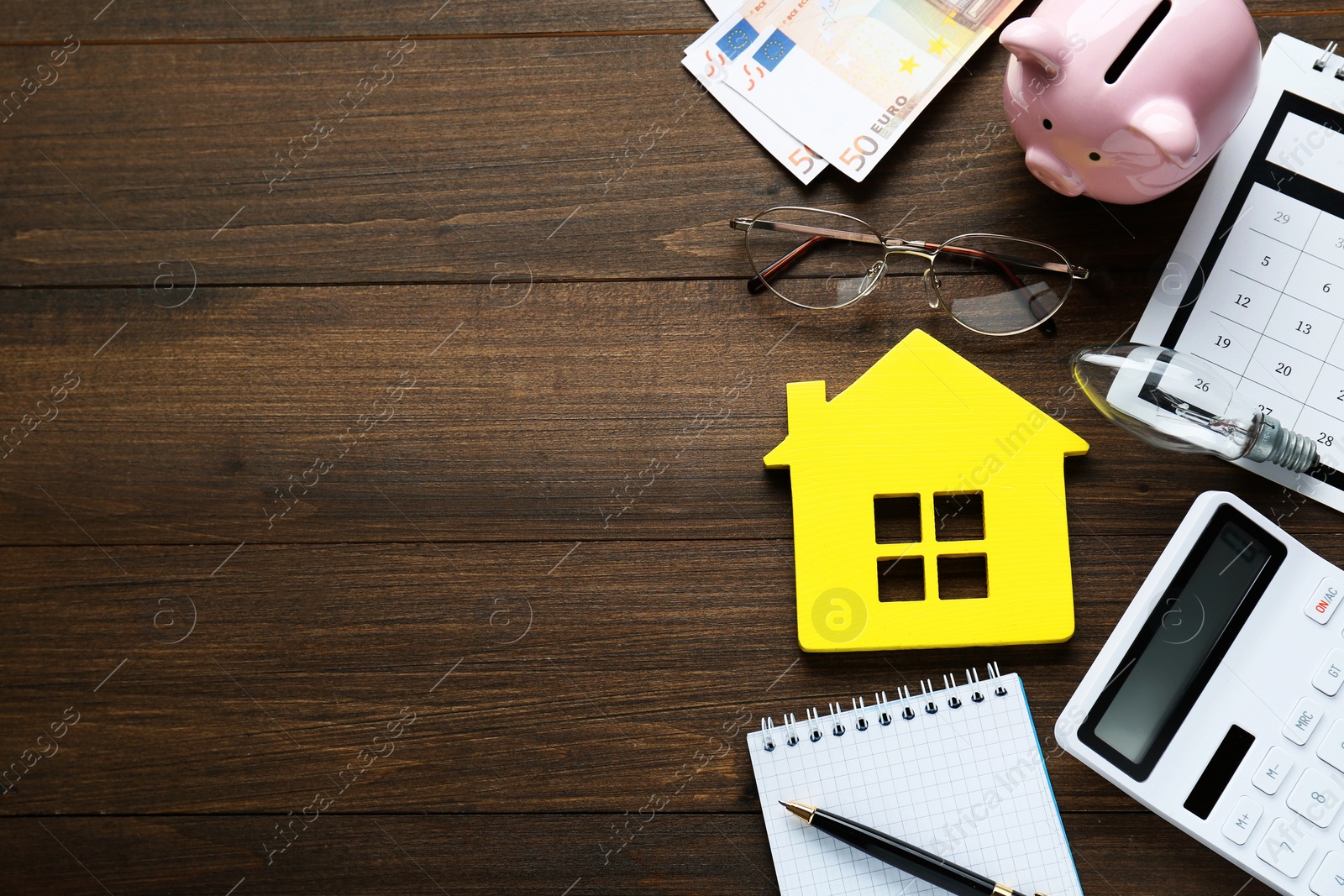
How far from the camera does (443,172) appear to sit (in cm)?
83

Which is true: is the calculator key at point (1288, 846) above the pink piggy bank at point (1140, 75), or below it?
below

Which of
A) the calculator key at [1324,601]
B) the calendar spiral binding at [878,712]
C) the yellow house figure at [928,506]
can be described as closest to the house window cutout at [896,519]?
the yellow house figure at [928,506]

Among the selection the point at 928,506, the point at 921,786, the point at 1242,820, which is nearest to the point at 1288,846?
the point at 1242,820

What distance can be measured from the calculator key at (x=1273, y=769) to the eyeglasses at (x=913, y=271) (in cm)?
41

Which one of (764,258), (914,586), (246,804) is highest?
(764,258)

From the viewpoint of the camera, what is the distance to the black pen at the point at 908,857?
2.36 feet

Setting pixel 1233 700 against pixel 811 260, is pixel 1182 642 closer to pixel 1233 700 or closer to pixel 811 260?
pixel 1233 700

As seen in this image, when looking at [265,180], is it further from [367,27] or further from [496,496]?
[496,496]

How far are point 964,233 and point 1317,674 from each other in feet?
1.61

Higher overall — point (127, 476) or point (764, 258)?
point (764, 258)

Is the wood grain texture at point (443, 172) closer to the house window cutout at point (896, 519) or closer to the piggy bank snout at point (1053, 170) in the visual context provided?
the piggy bank snout at point (1053, 170)

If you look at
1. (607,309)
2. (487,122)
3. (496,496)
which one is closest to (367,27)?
(487,122)

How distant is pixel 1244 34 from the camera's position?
0.67 meters

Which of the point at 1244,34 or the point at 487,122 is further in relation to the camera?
the point at 487,122
